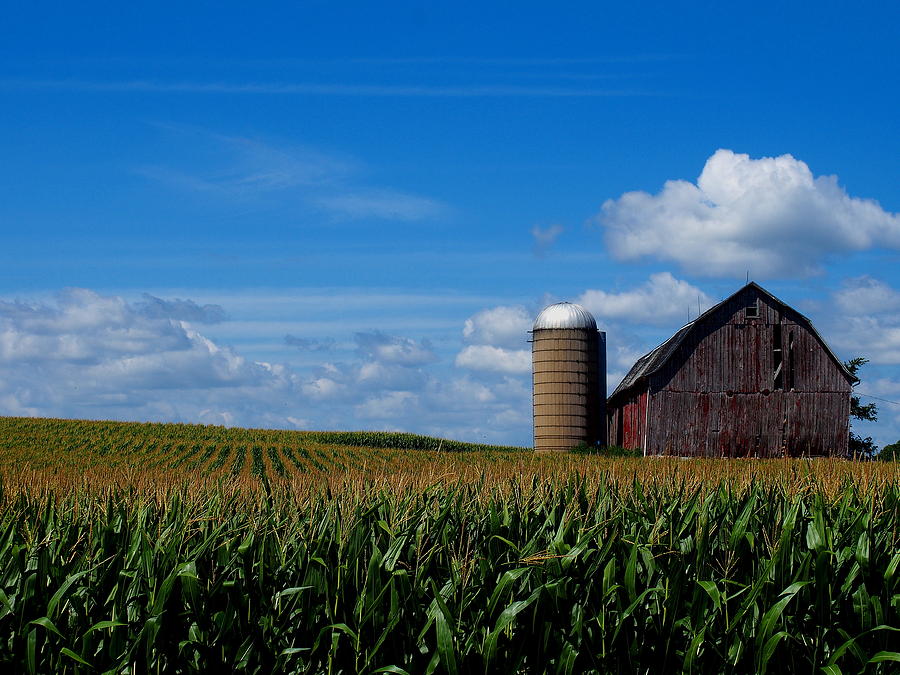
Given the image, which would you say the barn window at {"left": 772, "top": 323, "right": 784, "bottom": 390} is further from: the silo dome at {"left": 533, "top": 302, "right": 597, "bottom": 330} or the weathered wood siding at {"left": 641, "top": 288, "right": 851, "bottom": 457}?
the silo dome at {"left": 533, "top": 302, "right": 597, "bottom": 330}

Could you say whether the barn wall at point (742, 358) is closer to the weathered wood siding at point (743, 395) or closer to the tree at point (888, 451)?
the weathered wood siding at point (743, 395)

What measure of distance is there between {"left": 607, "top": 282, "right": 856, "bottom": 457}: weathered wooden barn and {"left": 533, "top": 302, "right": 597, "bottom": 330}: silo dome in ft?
25.9

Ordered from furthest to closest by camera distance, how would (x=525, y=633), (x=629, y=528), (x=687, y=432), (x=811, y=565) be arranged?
(x=687, y=432) < (x=629, y=528) < (x=811, y=565) < (x=525, y=633)

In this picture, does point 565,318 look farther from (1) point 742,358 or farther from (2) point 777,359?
(2) point 777,359

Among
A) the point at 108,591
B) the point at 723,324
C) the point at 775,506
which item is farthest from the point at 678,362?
the point at 108,591

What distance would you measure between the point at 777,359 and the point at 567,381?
11.0m

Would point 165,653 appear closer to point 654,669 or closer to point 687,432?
point 654,669

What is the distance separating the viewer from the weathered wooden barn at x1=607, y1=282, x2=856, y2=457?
1583 inches

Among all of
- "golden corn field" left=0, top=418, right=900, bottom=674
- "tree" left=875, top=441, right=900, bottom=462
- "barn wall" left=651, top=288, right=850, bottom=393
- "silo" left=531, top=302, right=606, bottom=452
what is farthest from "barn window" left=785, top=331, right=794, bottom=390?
"golden corn field" left=0, top=418, right=900, bottom=674

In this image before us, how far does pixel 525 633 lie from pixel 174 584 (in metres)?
2.67

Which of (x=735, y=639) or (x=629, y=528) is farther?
(x=629, y=528)

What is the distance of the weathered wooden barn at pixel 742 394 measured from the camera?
40219mm

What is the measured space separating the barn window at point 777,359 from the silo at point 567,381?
10011 mm

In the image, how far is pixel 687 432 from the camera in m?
40.2
